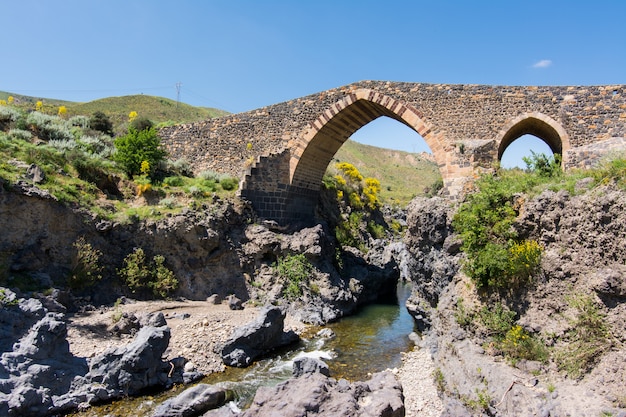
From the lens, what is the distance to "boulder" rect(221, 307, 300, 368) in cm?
861

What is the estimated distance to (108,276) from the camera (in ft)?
36.3

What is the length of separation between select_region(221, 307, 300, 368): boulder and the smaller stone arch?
26.9 ft

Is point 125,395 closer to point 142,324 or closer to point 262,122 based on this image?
point 142,324

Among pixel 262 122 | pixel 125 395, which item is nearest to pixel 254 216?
pixel 262 122

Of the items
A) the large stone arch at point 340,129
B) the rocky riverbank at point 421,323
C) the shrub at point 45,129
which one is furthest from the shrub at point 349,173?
the shrub at point 45,129

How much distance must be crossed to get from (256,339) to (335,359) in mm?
1898

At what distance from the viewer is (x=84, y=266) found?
1048cm

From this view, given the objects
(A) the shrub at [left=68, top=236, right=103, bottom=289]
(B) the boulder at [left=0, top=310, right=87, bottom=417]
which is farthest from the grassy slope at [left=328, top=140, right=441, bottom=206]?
(B) the boulder at [left=0, top=310, right=87, bottom=417]

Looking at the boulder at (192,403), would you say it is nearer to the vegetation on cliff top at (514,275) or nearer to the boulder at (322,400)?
the boulder at (322,400)

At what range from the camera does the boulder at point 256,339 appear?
28.2ft

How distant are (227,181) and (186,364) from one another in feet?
26.1

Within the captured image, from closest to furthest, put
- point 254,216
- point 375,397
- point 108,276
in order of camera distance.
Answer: point 375,397, point 108,276, point 254,216

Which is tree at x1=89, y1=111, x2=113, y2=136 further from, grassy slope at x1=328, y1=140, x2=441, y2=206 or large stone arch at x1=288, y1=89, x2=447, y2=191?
grassy slope at x1=328, y1=140, x2=441, y2=206

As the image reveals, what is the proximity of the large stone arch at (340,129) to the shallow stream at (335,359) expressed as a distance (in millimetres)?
5229
